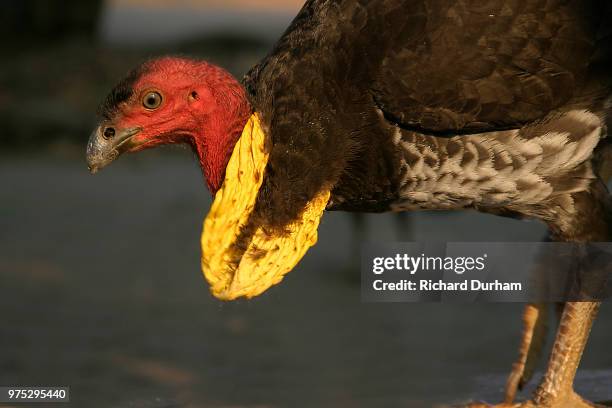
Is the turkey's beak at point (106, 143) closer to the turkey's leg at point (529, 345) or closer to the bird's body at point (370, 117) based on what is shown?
the bird's body at point (370, 117)

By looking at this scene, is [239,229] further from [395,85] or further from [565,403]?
[565,403]

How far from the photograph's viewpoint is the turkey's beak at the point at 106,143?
157 inches

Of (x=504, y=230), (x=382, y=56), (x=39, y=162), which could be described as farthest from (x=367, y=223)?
(x=382, y=56)

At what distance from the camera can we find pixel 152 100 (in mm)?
4031

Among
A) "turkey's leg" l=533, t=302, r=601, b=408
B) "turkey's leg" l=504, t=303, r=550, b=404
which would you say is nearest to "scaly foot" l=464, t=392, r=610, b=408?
"turkey's leg" l=533, t=302, r=601, b=408

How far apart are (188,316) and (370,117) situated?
4405 mm

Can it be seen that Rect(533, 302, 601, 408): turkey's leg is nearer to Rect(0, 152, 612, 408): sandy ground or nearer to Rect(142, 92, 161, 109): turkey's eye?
Rect(0, 152, 612, 408): sandy ground

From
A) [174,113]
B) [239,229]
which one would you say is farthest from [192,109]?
[239,229]

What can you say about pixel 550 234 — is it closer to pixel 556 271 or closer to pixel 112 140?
pixel 556 271

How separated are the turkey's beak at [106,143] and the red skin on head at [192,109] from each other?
3cm

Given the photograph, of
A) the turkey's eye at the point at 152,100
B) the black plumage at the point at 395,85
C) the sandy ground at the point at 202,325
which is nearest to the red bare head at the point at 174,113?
the turkey's eye at the point at 152,100

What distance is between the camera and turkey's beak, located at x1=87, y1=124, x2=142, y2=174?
13.1ft

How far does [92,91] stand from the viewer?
13.8m

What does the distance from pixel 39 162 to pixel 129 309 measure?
4.34 meters
